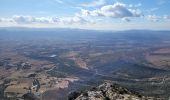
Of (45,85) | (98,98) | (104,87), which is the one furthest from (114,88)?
(45,85)

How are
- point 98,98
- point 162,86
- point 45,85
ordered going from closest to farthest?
point 98,98 < point 162,86 < point 45,85

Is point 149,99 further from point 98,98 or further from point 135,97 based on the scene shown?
point 98,98

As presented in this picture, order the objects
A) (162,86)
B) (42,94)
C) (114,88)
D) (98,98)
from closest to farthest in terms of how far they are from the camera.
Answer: (98,98)
(114,88)
(42,94)
(162,86)

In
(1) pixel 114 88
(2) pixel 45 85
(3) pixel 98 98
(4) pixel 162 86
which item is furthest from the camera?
(2) pixel 45 85

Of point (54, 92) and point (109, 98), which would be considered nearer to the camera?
point (109, 98)

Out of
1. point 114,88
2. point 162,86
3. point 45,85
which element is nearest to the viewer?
point 114,88

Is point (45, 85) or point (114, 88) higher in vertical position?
point (114, 88)

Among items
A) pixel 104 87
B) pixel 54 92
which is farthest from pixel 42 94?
pixel 104 87

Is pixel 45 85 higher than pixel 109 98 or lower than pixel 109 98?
lower

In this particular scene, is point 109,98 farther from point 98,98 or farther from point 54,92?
point 54,92
